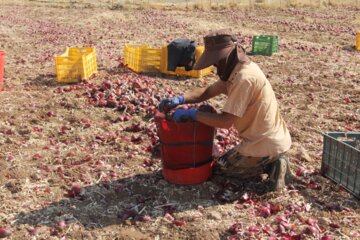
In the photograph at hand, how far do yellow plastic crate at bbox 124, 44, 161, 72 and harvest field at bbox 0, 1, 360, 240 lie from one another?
0.21 m

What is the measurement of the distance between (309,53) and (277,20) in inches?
317

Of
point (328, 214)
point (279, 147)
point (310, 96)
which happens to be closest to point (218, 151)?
point (279, 147)

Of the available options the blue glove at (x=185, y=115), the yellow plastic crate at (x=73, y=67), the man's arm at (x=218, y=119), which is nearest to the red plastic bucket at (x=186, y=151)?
the blue glove at (x=185, y=115)

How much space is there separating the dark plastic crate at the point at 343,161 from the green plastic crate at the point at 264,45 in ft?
23.4

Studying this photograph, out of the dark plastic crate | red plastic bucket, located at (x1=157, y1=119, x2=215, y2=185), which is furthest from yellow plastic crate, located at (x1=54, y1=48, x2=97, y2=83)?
the dark plastic crate

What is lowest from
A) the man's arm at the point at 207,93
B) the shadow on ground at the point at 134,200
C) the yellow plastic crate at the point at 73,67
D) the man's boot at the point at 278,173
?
the shadow on ground at the point at 134,200

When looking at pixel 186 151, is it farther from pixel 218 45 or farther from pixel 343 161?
pixel 343 161

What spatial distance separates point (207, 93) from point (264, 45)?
7.59 meters

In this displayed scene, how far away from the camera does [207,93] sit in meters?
4.79

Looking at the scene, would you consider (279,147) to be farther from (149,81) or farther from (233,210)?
(149,81)

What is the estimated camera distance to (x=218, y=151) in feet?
17.5

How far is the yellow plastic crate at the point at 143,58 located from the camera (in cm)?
948

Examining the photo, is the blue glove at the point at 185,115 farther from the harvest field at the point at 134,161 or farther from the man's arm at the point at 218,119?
the harvest field at the point at 134,161

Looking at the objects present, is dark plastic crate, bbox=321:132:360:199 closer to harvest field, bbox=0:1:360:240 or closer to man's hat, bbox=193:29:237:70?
harvest field, bbox=0:1:360:240
